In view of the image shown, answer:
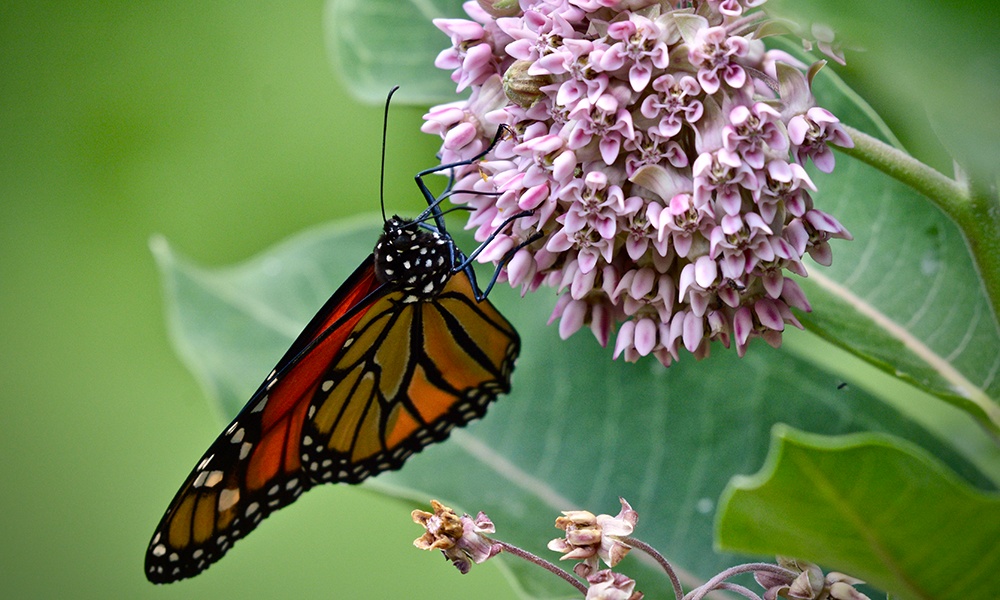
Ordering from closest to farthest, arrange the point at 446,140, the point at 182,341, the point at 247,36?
the point at 446,140, the point at 182,341, the point at 247,36

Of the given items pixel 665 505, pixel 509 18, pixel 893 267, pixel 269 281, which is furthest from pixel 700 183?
pixel 269 281

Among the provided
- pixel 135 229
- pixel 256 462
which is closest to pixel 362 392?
pixel 256 462

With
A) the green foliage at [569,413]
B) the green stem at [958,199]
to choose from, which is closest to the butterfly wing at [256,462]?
the green foliage at [569,413]

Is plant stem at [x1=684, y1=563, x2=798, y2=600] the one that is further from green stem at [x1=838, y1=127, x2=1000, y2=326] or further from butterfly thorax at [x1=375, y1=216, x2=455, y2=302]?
butterfly thorax at [x1=375, y1=216, x2=455, y2=302]

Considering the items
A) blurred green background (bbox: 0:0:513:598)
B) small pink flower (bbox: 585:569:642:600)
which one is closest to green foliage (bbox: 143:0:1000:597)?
small pink flower (bbox: 585:569:642:600)

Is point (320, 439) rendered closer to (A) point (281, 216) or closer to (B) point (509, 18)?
(B) point (509, 18)

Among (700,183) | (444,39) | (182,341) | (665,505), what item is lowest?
(182,341)

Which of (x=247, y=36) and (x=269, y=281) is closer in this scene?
(x=269, y=281)
